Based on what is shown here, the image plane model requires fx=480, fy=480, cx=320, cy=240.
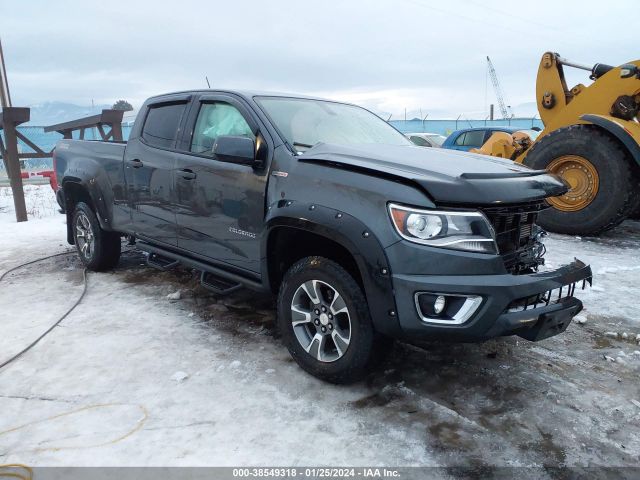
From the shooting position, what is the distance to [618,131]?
20.2ft

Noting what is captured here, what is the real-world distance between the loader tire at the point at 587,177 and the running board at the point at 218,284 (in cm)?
473

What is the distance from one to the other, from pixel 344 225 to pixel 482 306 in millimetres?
845

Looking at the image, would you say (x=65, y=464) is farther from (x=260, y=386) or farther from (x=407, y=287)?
(x=407, y=287)

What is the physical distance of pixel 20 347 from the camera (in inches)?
143

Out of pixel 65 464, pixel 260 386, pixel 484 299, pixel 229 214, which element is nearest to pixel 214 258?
pixel 229 214

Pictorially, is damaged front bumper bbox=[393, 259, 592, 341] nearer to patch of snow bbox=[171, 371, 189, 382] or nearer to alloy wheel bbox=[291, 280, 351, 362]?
alloy wheel bbox=[291, 280, 351, 362]

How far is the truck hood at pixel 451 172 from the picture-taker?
2531 mm

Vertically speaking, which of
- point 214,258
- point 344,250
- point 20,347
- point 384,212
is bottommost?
point 20,347

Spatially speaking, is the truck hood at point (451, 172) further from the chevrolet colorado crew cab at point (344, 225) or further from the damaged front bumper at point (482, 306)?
the damaged front bumper at point (482, 306)

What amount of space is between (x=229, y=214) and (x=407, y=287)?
5.20 ft

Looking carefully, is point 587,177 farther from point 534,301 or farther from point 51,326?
point 51,326

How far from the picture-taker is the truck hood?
2.53 metres

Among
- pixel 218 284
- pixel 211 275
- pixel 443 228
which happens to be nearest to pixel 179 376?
pixel 218 284

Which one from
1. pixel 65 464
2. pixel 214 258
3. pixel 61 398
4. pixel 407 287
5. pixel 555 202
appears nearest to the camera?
pixel 65 464
